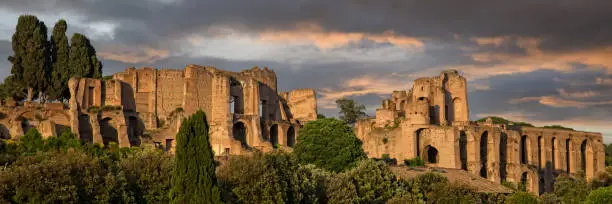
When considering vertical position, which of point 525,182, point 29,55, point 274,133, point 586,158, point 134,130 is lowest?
point 525,182

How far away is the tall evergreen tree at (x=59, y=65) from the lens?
55781 mm

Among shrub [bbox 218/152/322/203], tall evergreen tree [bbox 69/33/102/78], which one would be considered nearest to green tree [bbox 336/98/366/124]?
tall evergreen tree [bbox 69/33/102/78]

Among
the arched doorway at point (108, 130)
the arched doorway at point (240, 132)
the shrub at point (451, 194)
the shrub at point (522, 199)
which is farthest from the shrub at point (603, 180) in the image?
the arched doorway at point (108, 130)

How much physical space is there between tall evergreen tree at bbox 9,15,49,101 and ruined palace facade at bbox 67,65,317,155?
456 cm

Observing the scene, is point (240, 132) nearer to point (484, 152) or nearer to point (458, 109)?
point (458, 109)

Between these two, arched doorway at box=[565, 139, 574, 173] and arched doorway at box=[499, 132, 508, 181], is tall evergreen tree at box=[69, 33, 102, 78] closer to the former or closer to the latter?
arched doorway at box=[499, 132, 508, 181]

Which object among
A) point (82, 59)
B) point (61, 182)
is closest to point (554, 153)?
point (82, 59)

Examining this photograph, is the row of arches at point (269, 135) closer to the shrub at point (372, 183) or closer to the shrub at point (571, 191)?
the shrub at point (372, 183)

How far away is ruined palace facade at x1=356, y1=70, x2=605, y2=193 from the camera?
57.5 m

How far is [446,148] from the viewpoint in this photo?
5647 cm

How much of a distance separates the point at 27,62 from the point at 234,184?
1240 inches

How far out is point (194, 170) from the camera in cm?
2681

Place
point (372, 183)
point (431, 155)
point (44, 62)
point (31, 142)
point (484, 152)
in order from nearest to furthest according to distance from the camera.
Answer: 1. point (372, 183)
2. point (31, 142)
3. point (44, 62)
4. point (431, 155)
5. point (484, 152)

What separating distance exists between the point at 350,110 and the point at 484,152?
22813 mm
